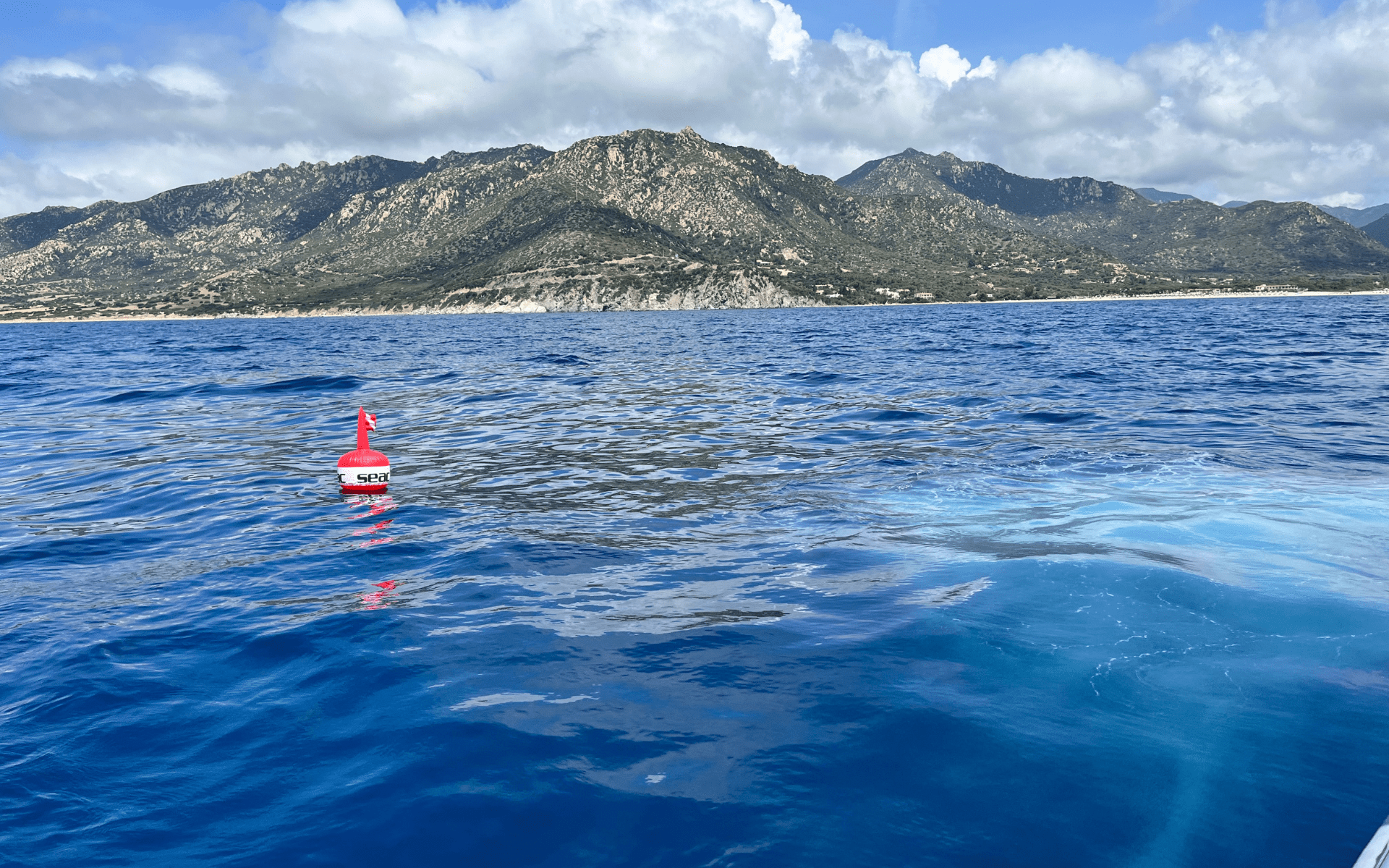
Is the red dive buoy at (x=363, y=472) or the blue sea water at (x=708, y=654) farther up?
the red dive buoy at (x=363, y=472)

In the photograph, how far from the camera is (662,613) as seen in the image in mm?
9266

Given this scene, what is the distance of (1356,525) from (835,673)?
10.2m

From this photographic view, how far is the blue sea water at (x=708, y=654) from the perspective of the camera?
18.2ft

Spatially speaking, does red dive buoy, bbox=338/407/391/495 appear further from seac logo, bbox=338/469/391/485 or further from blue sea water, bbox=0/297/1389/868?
blue sea water, bbox=0/297/1389/868

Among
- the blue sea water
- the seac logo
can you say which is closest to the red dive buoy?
the seac logo

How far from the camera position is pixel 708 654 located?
26.7 feet

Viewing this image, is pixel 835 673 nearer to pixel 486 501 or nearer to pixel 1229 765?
pixel 1229 765

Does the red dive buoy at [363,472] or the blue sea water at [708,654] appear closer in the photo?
the blue sea water at [708,654]

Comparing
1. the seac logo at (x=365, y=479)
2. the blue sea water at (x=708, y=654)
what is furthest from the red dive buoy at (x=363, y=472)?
the blue sea water at (x=708, y=654)

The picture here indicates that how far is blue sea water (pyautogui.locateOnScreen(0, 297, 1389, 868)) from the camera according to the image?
18.2 ft

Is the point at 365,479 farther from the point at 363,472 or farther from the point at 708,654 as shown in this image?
the point at 708,654

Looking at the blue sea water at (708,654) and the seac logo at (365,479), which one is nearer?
the blue sea water at (708,654)

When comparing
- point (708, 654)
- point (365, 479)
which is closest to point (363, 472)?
point (365, 479)

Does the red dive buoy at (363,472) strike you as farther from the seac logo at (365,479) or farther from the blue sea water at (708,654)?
the blue sea water at (708,654)
